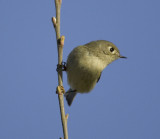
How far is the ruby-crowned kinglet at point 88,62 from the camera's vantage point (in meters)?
3.37

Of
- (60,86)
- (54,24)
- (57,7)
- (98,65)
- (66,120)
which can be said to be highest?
(57,7)

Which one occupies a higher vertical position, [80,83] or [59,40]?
[59,40]

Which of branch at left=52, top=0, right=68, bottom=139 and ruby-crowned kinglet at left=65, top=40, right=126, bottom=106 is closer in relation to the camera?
branch at left=52, top=0, right=68, bottom=139

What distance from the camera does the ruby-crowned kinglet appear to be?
337cm

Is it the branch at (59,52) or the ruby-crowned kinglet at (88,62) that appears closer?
the branch at (59,52)

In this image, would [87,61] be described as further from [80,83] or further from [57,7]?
[57,7]

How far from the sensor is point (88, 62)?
338 centimetres

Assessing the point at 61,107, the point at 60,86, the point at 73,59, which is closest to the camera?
the point at 61,107

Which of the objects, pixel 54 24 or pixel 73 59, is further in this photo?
pixel 73 59

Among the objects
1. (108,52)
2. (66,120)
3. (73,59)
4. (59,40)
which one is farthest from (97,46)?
(66,120)

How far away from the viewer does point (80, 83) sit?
3.64m

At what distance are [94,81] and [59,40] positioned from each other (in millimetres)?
1720

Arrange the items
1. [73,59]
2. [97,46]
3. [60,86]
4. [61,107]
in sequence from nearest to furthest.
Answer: [61,107] → [60,86] → [73,59] → [97,46]

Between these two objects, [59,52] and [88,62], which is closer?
[59,52]
